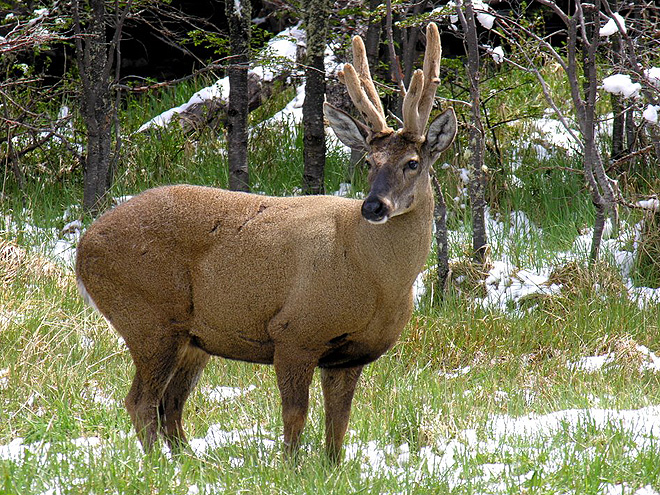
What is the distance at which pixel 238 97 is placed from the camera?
804cm

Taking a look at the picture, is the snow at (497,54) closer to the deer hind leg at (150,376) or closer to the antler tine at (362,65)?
the antler tine at (362,65)

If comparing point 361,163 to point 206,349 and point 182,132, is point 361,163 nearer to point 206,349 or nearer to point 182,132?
point 182,132

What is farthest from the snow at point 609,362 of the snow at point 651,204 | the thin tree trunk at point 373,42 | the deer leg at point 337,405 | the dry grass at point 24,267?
the thin tree trunk at point 373,42

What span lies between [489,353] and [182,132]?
4913mm

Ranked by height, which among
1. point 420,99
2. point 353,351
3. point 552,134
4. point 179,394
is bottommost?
point 552,134

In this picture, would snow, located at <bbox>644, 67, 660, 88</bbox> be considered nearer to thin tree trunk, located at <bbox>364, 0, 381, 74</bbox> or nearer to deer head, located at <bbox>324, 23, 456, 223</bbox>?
deer head, located at <bbox>324, 23, 456, 223</bbox>

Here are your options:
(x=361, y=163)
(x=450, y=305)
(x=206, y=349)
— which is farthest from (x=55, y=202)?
(x=206, y=349)

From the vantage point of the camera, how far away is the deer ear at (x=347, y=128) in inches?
178

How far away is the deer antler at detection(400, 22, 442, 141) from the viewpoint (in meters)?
4.32

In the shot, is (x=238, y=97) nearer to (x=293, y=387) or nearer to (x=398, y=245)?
(x=398, y=245)

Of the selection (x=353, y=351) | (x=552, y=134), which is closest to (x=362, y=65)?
(x=353, y=351)

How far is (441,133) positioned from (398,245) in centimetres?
60

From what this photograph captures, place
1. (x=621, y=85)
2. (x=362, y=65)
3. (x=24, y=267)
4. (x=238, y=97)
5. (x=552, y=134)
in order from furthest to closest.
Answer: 1. (x=552, y=134)
2. (x=238, y=97)
3. (x=24, y=267)
4. (x=621, y=85)
5. (x=362, y=65)

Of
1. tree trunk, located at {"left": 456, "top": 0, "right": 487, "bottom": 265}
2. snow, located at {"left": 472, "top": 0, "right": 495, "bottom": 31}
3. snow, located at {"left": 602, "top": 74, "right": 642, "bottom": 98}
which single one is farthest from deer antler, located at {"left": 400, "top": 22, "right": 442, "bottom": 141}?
snow, located at {"left": 472, "top": 0, "right": 495, "bottom": 31}
